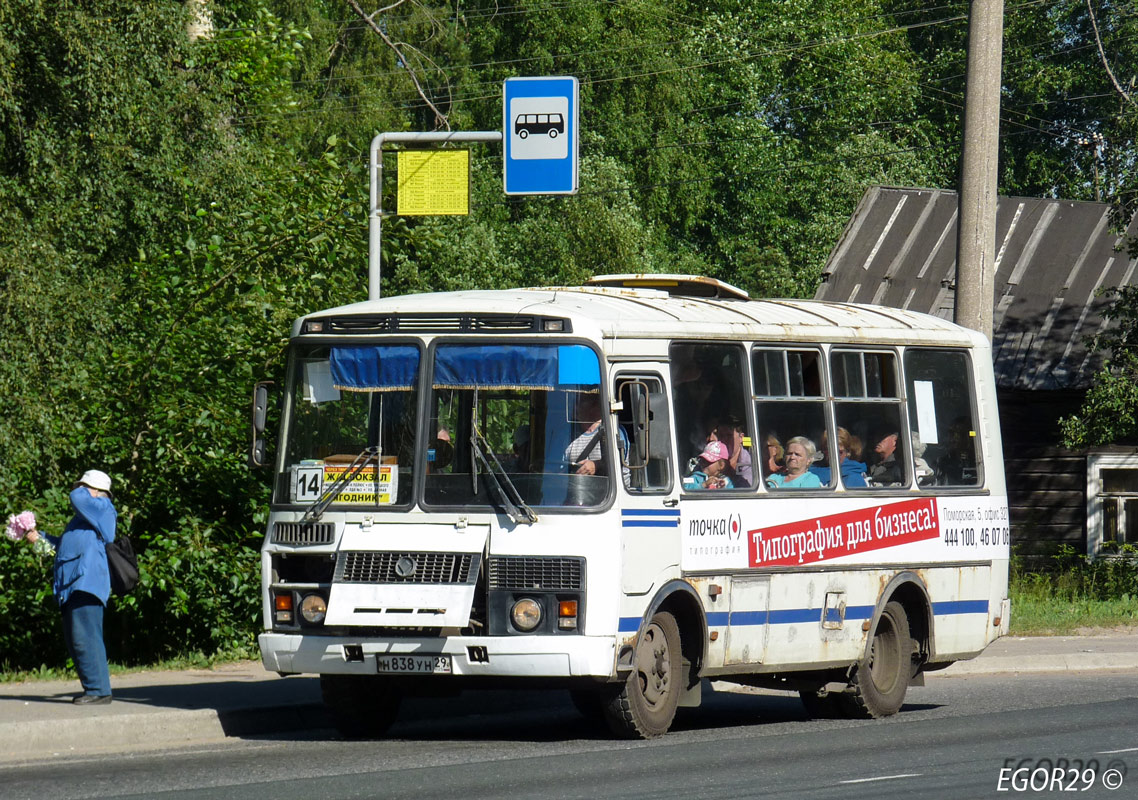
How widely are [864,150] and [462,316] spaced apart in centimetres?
4259

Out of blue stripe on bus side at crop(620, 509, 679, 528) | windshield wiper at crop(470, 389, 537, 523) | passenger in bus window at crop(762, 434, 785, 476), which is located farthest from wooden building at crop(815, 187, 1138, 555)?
windshield wiper at crop(470, 389, 537, 523)

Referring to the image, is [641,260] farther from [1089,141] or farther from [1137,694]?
[1137,694]

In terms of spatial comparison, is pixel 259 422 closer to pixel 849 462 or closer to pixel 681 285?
pixel 681 285

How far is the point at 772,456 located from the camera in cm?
1223

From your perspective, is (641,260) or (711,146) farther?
(711,146)

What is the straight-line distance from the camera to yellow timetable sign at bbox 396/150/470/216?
15.5 m

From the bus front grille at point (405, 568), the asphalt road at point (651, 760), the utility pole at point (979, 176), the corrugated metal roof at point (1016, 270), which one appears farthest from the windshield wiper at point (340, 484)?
the corrugated metal roof at point (1016, 270)

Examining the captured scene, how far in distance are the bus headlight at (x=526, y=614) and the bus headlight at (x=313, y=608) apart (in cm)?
126

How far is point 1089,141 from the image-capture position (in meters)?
51.1

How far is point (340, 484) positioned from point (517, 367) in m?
1.36

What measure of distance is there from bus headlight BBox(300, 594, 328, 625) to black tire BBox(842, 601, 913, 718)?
4.26 metres

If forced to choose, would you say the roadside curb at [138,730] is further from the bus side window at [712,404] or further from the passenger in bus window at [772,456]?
the passenger in bus window at [772,456]

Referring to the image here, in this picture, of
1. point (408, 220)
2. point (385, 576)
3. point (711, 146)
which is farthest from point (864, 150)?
point (385, 576)

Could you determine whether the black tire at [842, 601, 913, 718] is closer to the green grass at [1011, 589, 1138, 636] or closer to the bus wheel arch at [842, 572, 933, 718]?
the bus wheel arch at [842, 572, 933, 718]
